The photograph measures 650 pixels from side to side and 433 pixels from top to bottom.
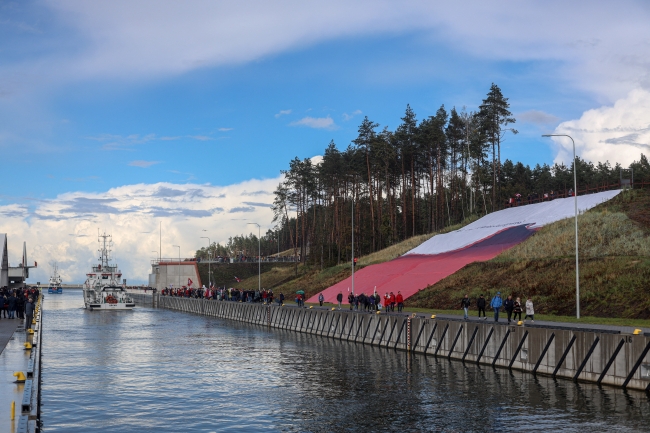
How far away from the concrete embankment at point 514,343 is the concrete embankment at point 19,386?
18762 mm

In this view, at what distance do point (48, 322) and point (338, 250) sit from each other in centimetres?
4960

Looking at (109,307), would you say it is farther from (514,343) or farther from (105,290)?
(514,343)

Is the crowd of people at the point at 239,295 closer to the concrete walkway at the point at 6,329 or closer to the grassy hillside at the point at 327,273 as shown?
the grassy hillside at the point at 327,273

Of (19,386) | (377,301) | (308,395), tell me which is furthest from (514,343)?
(377,301)

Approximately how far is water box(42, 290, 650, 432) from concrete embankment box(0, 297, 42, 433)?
122 cm

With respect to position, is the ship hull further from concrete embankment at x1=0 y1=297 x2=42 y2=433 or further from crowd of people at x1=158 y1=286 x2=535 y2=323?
concrete embankment at x1=0 y1=297 x2=42 y2=433

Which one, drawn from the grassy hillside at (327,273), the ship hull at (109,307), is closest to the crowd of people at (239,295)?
the grassy hillside at (327,273)

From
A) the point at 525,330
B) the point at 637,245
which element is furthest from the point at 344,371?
the point at 637,245

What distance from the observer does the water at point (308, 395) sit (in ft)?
67.6

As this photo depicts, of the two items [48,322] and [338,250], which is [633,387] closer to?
[48,322]

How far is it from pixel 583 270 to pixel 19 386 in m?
42.4

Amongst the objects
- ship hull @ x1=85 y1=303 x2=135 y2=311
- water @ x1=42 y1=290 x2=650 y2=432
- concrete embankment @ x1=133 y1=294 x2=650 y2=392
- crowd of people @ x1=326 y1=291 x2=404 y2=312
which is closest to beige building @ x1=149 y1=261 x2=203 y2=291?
ship hull @ x1=85 y1=303 x2=135 y2=311

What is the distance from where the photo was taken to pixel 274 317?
61469 mm

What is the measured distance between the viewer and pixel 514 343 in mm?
30844
